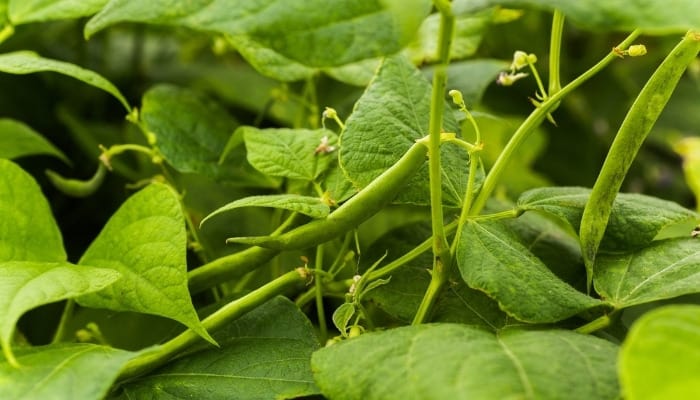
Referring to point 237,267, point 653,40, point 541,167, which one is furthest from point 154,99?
point 653,40

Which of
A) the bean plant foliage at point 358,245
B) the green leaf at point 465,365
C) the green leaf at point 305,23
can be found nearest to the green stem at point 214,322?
the bean plant foliage at point 358,245

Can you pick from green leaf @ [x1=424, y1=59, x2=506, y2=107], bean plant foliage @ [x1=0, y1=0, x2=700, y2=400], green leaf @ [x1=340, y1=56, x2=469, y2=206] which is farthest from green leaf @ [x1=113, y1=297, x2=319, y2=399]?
green leaf @ [x1=424, y1=59, x2=506, y2=107]

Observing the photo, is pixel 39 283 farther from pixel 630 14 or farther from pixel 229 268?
pixel 630 14

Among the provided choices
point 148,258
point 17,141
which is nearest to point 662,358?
point 148,258

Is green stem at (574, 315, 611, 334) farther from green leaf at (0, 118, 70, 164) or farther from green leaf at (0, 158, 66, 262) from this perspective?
green leaf at (0, 118, 70, 164)

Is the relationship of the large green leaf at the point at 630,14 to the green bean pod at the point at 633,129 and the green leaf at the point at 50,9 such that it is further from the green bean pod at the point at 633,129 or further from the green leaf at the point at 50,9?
the green leaf at the point at 50,9

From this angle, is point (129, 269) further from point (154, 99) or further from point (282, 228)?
→ point (154, 99)
